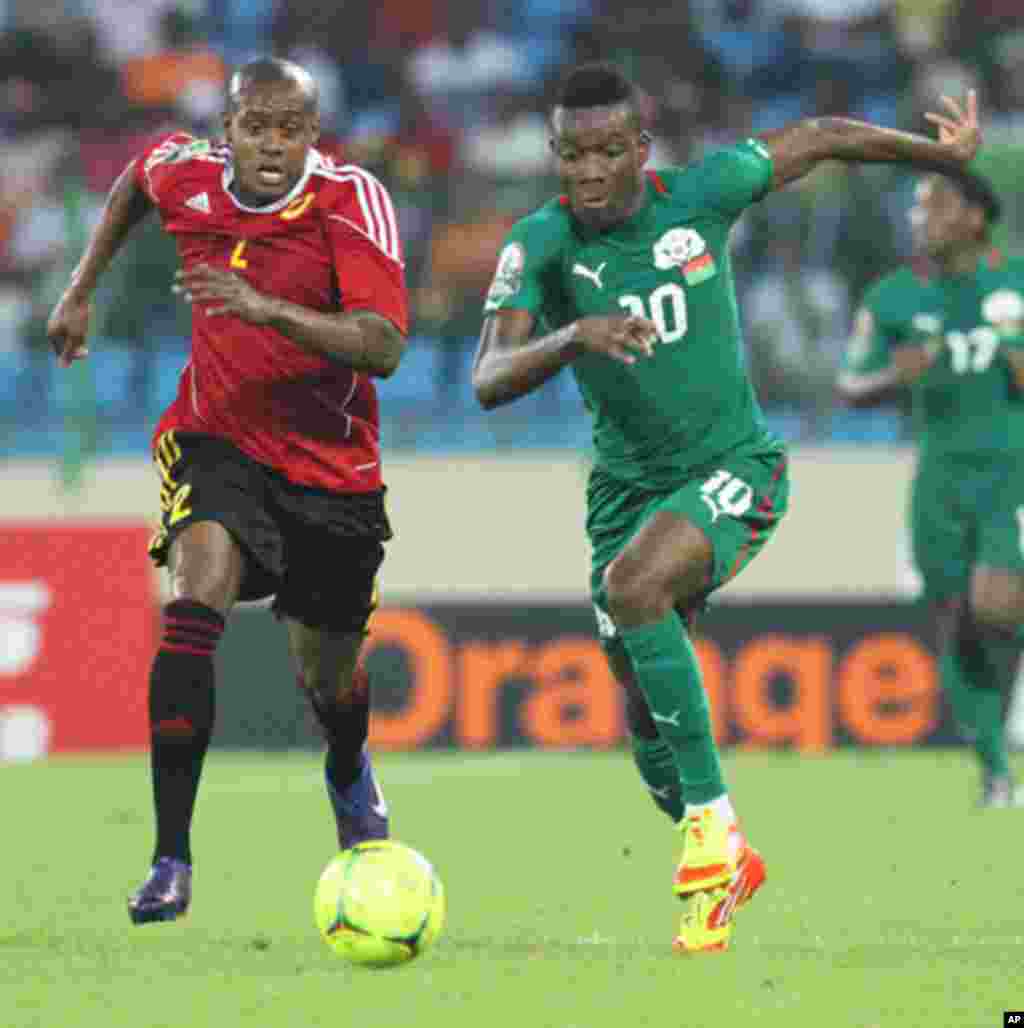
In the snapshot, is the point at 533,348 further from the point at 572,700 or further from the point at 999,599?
the point at 572,700

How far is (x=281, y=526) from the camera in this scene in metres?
6.38

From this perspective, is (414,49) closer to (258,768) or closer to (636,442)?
(258,768)

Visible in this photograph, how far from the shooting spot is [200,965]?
5.56 metres

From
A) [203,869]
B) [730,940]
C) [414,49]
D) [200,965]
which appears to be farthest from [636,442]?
[414,49]

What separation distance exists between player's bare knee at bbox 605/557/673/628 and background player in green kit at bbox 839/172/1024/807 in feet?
15.1

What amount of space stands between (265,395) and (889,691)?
785 centimetres

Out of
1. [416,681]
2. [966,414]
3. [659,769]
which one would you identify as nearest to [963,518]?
[966,414]

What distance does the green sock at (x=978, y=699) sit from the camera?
10.4 m

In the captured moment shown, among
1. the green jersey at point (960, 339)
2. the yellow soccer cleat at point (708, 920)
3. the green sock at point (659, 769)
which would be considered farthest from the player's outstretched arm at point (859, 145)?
the green jersey at point (960, 339)

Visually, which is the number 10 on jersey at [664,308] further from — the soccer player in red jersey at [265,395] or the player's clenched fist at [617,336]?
the player's clenched fist at [617,336]

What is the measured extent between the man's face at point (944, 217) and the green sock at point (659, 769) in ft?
14.3

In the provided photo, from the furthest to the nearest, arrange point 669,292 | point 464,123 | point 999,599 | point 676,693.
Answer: point 464,123 → point 999,599 → point 669,292 → point 676,693

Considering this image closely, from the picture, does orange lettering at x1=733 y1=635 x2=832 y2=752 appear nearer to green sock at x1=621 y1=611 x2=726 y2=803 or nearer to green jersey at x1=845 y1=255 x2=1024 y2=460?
green jersey at x1=845 y1=255 x2=1024 y2=460

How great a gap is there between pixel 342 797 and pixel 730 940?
145 centimetres
